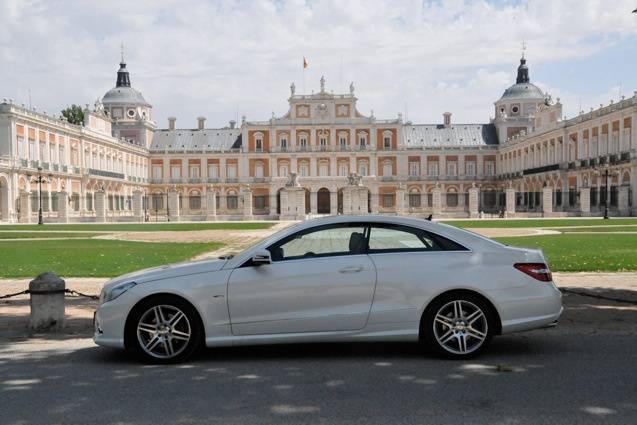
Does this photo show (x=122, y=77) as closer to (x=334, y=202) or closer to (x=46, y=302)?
(x=334, y=202)

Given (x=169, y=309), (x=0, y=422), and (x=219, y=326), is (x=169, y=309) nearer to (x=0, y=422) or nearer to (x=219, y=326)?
(x=219, y=326)

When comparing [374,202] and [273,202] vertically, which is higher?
[273,202]

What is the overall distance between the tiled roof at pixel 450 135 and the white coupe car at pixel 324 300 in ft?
234

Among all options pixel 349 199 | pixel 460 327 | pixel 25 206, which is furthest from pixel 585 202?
pixel 460 327

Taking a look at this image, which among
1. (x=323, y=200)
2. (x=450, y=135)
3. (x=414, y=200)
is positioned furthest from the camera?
(x=450, y=135)

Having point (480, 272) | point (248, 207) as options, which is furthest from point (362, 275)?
point (248, 207)

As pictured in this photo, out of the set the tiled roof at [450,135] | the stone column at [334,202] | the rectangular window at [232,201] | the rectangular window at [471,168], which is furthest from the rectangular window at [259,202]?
the rectangular window at [471,168]

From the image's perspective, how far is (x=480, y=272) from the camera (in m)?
5.31

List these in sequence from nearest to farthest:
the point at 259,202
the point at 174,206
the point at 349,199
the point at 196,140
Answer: the point at 174,206 < the point at 349,199 < the point at 259,202 < the point at 196,140

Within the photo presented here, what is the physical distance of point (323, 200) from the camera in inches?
2872

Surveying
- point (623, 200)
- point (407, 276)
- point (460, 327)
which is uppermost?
point (623, 200)

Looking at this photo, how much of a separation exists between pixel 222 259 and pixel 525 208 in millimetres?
62498

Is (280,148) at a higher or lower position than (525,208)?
higher

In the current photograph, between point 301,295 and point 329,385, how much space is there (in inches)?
32.8
